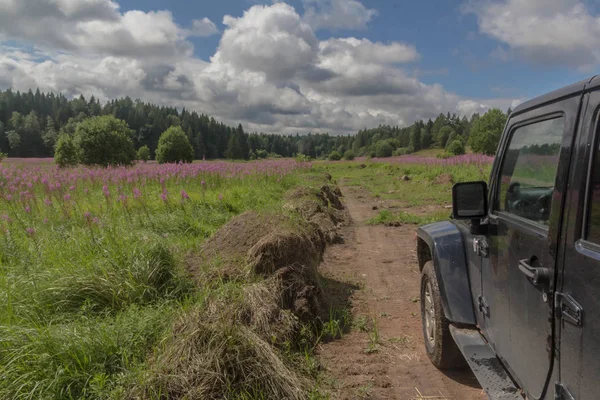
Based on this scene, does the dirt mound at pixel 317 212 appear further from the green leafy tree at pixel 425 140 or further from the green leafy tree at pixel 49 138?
the green leafy tree at pixel 425 140

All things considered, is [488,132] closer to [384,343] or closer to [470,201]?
[384,343]

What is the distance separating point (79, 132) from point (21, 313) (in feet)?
109

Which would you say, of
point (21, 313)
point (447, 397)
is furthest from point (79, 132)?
point (447, 397)

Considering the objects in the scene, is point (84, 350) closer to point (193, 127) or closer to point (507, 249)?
point (507, 249)

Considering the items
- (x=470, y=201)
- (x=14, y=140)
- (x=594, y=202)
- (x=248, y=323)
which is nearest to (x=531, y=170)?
(x=470, y=201)

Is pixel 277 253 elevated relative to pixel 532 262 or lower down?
lower down

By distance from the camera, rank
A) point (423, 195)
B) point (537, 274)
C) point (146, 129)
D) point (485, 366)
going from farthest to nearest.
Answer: point (146, 129) → point (423, 195) → point (485, 366) → point (537, 274)

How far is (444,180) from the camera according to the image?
19.8 meters

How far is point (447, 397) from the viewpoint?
→ 2.95m

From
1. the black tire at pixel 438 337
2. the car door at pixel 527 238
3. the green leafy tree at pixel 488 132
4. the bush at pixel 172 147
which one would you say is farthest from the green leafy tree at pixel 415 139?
the car door at pixel 527 238

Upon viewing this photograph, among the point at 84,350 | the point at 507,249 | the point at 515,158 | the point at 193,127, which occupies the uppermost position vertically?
the point at 193,127

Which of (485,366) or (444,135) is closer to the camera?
(485,366)

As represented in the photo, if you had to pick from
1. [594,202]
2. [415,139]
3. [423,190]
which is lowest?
[423,190]

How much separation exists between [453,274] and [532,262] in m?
1.18
